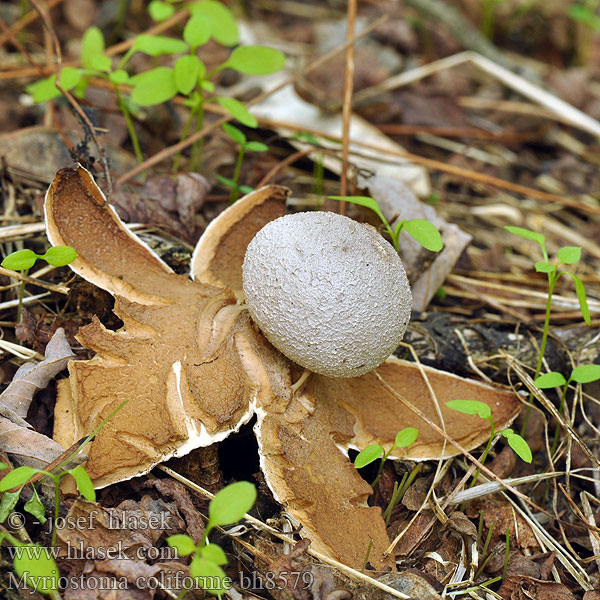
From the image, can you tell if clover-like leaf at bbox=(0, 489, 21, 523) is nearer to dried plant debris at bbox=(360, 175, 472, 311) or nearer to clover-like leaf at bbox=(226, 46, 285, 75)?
dried plant debris at bbox=(360, 175, 472, 311)

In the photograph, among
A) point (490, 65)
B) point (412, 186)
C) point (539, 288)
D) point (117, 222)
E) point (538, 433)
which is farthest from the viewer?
point (490, 65)

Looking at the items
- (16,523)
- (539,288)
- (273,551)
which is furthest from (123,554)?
(539,288)

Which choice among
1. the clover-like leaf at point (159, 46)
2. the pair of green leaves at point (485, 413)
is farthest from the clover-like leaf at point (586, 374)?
the clover-like leaf at point (159, 46)

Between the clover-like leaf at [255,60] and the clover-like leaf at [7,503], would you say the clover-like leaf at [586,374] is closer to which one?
the clover-like leaf at [255,60]

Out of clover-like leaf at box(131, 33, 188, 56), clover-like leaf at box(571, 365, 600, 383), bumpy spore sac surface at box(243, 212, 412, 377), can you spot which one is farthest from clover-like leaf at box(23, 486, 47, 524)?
clover-like leaf at box(131, 33, 188, 56)

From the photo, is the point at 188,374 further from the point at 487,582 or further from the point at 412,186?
the point at 412,186

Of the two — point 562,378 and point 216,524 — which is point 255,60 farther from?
point 216,524
